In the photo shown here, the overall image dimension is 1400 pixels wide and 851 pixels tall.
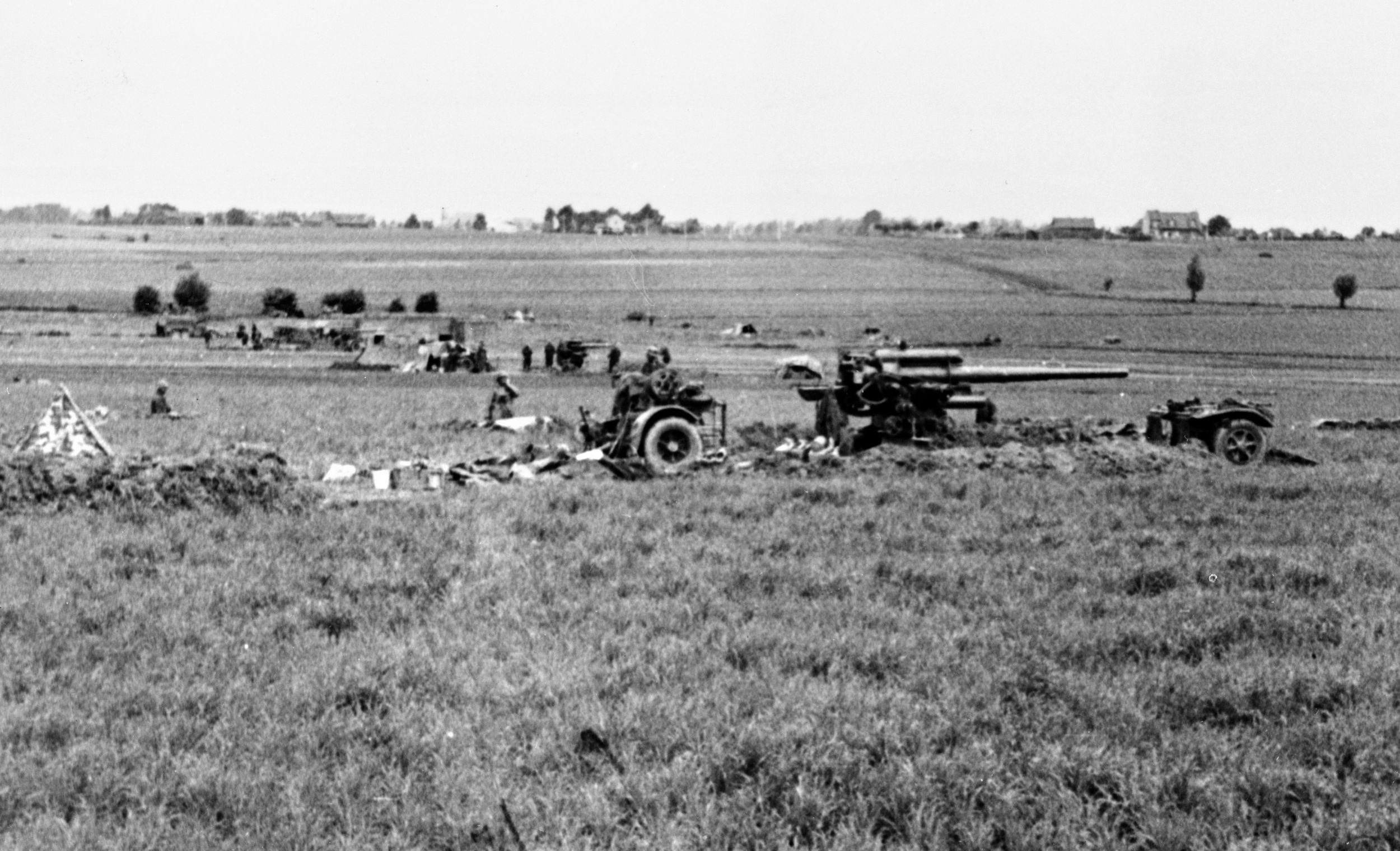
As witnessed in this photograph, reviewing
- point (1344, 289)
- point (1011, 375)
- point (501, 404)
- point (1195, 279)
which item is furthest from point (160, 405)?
point (1195, 279)

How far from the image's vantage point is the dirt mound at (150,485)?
1413 cm

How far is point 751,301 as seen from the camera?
264 feet

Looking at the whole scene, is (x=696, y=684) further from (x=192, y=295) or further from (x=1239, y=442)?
(x=192, y=295)

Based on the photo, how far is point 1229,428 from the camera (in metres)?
19.8

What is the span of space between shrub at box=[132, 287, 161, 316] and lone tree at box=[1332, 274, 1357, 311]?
223 feet

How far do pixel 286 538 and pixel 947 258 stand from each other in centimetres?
9398

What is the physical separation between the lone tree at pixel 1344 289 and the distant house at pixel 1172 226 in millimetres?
53381

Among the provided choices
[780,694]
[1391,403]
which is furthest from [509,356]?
[780,694]

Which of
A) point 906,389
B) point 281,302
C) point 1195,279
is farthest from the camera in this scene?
point 281,302

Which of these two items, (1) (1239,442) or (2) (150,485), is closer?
(2) (150,485)

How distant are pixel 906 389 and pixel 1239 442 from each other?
211 inches

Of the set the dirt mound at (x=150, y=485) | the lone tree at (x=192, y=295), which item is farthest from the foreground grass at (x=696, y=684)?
the lone tree at (x=192, y=295)

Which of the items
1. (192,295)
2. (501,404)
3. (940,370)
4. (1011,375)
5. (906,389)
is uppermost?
(940,370)

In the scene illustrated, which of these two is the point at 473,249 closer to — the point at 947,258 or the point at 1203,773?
the point at 947,258
